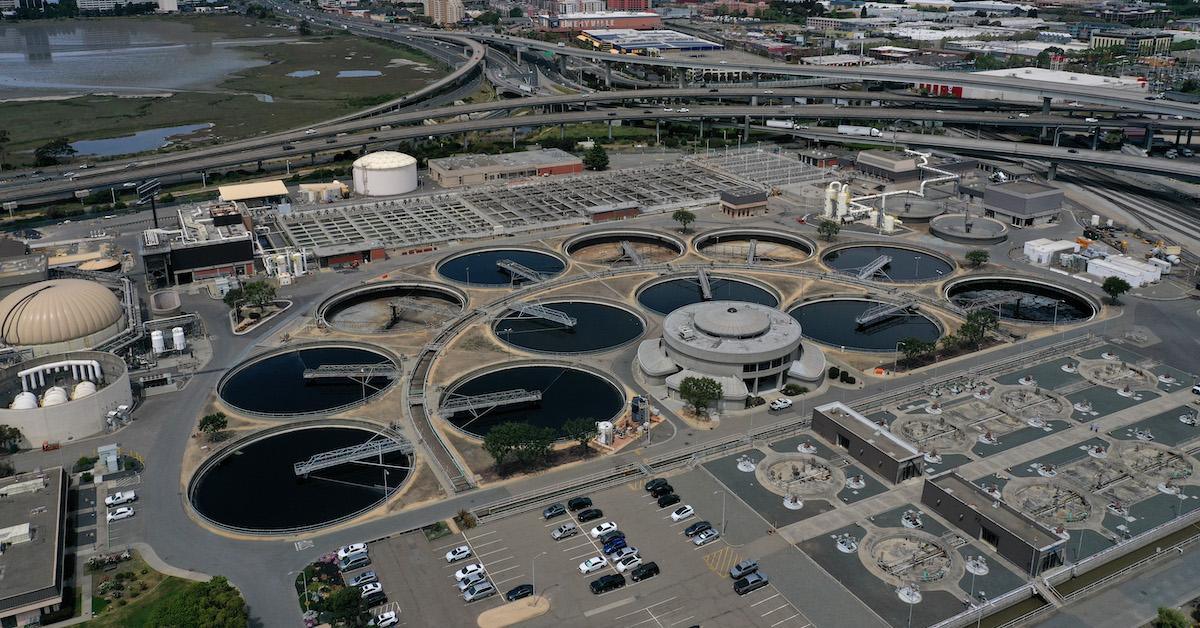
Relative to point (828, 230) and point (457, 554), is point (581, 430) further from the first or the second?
point (828, 230)

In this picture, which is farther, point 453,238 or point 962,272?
point 453,238

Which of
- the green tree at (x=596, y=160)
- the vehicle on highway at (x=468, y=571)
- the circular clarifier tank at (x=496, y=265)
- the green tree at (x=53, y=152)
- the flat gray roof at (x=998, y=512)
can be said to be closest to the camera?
the vehicle on highway at (x=468, y=571)

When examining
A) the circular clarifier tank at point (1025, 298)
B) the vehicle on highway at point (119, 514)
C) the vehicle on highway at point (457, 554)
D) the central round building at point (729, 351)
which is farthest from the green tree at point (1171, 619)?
the vehicle on highway at point (119, 514)

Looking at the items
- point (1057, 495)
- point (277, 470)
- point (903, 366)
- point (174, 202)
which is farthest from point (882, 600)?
point (174, 202)

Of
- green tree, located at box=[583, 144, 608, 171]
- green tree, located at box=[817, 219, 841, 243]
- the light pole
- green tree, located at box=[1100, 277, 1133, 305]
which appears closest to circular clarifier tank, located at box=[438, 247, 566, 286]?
green tree, located at box=[817, 219, 841, 243]

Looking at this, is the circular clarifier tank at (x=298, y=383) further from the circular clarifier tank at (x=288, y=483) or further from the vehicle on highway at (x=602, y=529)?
the vehicle on highway at (x=602, y=529)

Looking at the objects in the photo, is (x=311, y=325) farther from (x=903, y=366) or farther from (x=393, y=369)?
(x=903, y=366)
